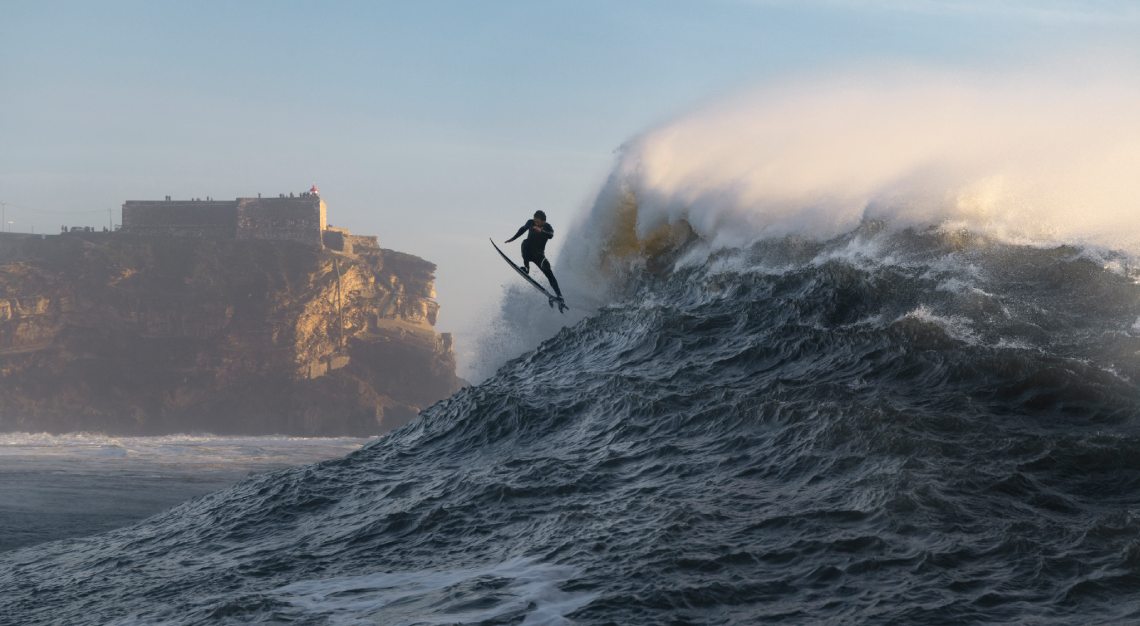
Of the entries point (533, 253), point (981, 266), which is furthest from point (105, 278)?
point (981, 266)

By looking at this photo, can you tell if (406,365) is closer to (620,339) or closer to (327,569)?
(620,339)

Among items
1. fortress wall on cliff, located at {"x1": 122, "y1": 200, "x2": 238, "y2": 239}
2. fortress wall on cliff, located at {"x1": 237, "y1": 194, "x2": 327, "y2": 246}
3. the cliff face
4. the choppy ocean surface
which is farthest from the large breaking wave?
fortress wall on cliff, located at {"x1": 122, "y1": 200, "x2": 238, "y2": 239}

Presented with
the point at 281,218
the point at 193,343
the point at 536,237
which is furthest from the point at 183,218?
the point at 536,237

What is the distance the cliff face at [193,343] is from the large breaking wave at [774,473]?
8533 cm

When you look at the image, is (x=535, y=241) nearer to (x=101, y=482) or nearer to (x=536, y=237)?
(x=536, y=237)

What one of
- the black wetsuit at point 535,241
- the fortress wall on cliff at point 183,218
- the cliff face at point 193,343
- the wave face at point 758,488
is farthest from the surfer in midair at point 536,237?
the fortress wall on cliff at point 183,218

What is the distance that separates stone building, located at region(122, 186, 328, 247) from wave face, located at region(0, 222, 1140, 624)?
91.1 m

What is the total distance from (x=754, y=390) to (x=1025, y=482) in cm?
389

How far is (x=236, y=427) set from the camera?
315ft

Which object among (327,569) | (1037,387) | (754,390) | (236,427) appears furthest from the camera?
(236,427)

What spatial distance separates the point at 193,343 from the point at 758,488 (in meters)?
99.9

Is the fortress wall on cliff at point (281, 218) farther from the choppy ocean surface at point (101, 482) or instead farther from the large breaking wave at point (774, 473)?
the large breaking wave at point (774, 473)

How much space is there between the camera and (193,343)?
100125 mm

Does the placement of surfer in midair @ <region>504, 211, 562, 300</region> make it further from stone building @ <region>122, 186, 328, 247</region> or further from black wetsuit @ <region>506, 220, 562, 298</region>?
stone building @ <region>122, 186, 328, 247</region>
